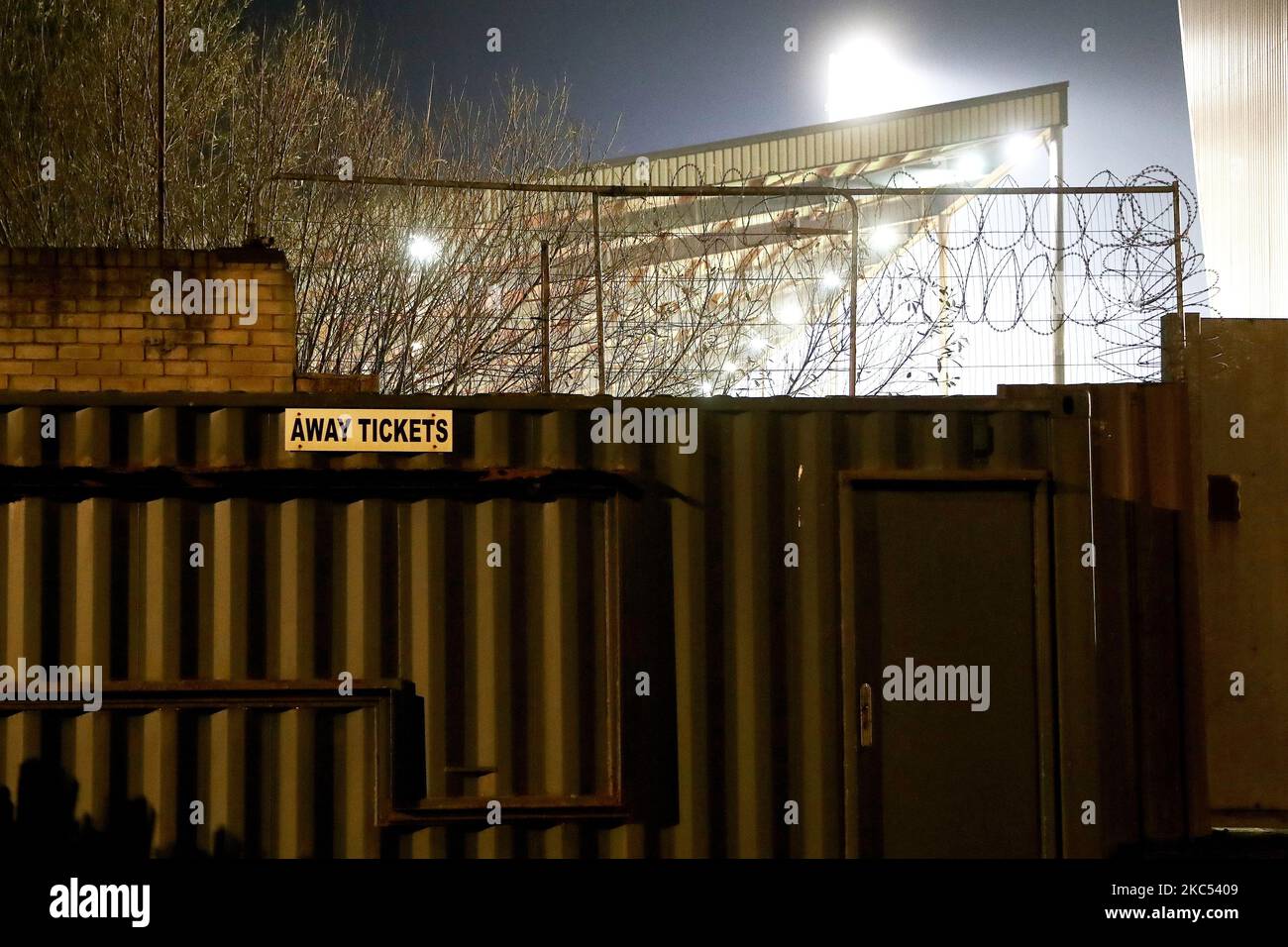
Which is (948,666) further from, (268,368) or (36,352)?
(36,352)

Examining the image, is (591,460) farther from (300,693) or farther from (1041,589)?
(1041,589)

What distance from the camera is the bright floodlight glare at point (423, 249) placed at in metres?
13.4

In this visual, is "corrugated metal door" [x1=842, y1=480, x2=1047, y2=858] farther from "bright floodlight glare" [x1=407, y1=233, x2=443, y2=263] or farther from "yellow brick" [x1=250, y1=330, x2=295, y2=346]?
"bright floodlight glare" [x1=407, y1=233, x2=443, y2=263]

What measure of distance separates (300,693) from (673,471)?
6.72ft

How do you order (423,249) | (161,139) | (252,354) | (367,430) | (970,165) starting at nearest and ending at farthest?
(367,430), (252,354), (161,139), (423,249), (970,165)

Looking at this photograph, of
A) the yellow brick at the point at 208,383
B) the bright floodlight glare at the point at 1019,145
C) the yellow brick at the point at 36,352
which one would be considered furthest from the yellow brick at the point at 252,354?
the bright floodlight glare at the point at 1019,145

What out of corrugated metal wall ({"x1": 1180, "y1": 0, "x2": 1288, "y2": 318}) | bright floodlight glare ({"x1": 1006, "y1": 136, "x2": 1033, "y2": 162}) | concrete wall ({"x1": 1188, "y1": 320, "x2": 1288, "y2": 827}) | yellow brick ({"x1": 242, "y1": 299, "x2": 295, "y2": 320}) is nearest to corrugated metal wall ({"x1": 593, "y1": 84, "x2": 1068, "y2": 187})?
bright floodlight glare ({"x1": 1006, "y1": 136, "x2": 1033, "y2": 162})

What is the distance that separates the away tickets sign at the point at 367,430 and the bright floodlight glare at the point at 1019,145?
17128mm

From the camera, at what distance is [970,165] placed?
2002cm

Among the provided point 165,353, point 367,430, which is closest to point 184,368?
point 165,353

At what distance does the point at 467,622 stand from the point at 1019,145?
17.8 meters

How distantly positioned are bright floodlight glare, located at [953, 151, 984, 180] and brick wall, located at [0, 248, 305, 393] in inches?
656

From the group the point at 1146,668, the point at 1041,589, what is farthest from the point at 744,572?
the point at 1146,668

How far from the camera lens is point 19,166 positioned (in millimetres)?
14859
